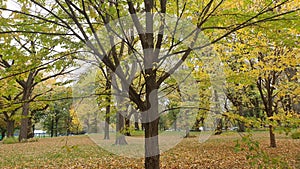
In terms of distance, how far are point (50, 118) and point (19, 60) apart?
3214cm

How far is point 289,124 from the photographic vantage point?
317 centimetres

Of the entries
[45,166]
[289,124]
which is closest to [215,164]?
[289,124]

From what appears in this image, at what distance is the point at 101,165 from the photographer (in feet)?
21.9

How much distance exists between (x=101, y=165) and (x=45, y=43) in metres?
3.80

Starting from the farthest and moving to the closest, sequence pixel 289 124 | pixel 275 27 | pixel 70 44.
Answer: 1. pixel 70 44
2. pixel 275 27
3. pixel 289 124

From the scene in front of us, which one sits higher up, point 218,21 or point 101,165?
point 218,21

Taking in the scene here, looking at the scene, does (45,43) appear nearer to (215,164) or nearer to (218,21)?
(218,21)

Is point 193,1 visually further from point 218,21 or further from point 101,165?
point 101,165

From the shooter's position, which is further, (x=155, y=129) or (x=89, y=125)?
(x=89, y=125)

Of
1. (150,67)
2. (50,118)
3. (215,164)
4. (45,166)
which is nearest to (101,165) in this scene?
(45,166)

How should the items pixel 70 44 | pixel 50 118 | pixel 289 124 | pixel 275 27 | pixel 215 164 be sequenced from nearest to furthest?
pixel 289 124, pixel 275 27, pixel 70 44, pixel 215 164, pixel 50 118

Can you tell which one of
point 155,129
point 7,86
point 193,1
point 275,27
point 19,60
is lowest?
point 155,129

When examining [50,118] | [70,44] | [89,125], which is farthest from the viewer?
→ [50,118]

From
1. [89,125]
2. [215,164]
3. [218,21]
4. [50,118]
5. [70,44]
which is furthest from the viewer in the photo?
[50,118]
